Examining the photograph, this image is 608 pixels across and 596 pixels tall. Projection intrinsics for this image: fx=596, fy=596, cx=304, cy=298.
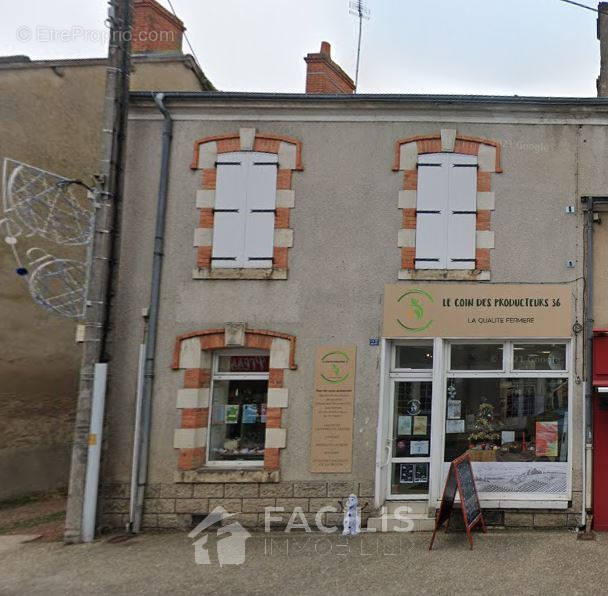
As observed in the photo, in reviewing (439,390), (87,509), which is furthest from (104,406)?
(439,390)

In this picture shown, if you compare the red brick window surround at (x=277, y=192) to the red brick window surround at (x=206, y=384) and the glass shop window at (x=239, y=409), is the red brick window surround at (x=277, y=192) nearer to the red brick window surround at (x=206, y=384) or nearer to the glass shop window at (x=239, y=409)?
the red brick window surround at (x=206, y=384)

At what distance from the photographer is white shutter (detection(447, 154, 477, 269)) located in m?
8.34

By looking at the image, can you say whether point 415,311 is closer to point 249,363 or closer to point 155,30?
point 249,363

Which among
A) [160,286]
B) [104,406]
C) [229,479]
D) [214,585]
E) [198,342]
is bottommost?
[214,585]

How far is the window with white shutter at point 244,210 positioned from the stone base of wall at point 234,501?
10.3ft

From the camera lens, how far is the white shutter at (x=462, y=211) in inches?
328

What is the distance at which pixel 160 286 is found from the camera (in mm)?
8617

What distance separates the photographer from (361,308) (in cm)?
838

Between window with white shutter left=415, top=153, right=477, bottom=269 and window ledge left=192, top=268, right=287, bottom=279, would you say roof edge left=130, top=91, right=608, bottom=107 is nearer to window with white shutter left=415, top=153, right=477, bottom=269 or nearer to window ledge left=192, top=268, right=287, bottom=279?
window with white shutter left=415, top=153, right=477, bottom=269

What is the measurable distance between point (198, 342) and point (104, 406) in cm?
152

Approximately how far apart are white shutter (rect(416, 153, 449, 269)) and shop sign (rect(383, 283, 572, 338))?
0.41m

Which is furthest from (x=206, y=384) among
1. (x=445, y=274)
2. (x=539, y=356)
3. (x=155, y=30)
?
(x=155, y=30)

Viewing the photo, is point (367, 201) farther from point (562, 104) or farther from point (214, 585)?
point (214, 585)

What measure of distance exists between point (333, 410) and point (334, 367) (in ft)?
1.93
